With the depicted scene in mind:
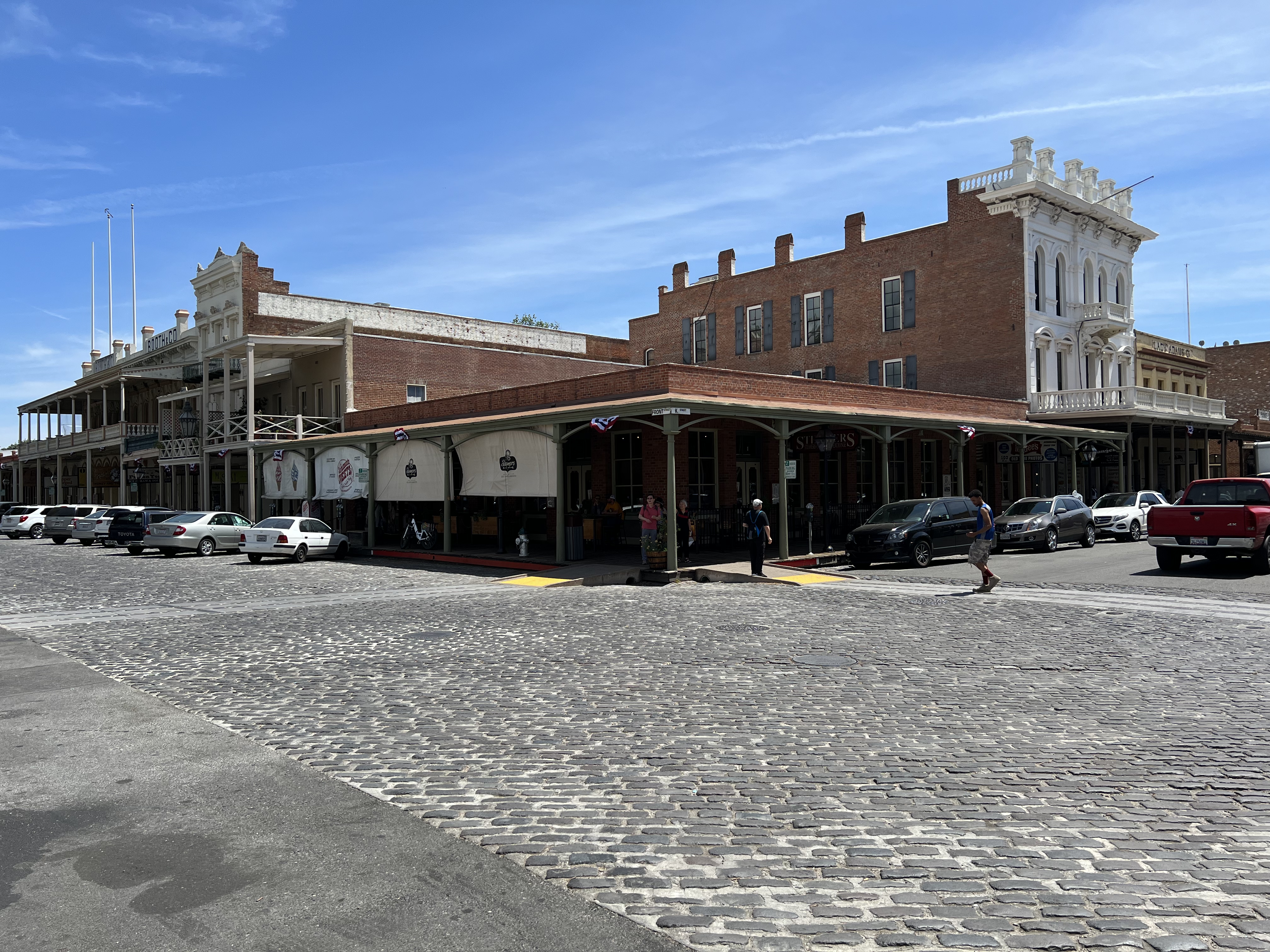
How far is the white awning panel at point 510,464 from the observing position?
23.3 meters

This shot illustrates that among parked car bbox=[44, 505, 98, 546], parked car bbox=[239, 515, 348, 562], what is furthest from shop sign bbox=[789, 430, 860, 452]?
parked car bbox=[44, 505, 98, 546]

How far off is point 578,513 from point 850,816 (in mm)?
19087

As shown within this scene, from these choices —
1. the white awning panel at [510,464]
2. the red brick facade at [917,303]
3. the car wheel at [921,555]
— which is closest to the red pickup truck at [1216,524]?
the car wheel at [921,555]

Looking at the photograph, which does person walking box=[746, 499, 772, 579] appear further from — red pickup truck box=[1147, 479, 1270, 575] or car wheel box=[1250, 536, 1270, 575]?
car wheel box=[1250, 536, 1270, 575]

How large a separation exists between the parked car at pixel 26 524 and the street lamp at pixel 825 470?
1464 inches

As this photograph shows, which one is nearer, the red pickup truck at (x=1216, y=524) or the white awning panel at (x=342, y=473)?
the red pickup truck at (x=1216, y=524)

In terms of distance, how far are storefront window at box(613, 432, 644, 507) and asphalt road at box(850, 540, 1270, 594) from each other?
730 centimetres

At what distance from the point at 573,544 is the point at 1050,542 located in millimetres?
13584

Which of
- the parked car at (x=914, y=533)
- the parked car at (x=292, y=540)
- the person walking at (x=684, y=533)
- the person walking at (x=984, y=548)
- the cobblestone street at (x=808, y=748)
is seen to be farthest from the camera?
the parked car at (x=292, y=540)

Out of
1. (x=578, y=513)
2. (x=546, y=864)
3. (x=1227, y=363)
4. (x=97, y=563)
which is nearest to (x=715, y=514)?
(x=578, y=513)

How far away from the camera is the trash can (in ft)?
75.0

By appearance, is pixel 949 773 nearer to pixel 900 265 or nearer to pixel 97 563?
pixel 97 563

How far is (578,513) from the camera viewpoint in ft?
80.3

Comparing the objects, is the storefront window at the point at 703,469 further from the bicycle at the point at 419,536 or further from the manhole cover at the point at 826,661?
the manhole cover at the point at 826,661
